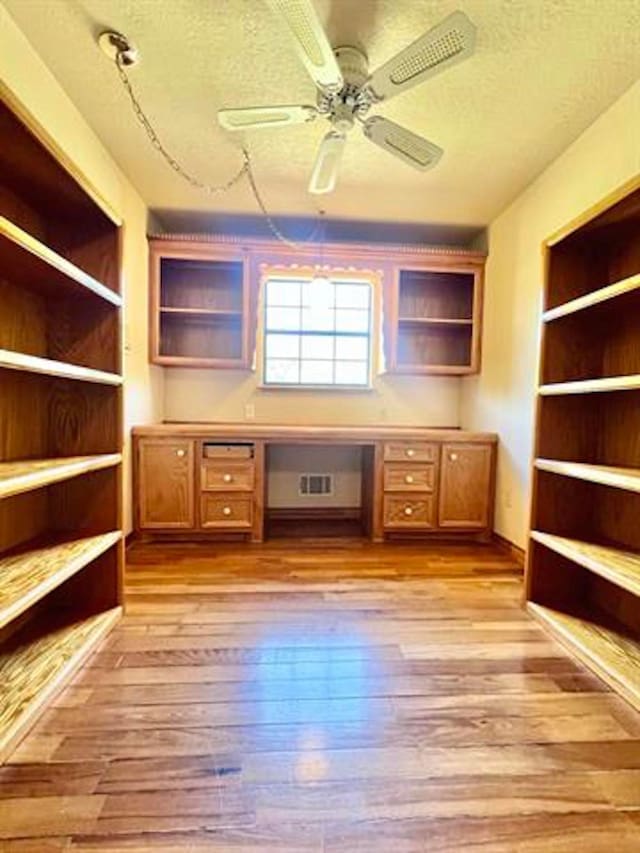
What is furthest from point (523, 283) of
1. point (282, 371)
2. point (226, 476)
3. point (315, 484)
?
point (226, 476)

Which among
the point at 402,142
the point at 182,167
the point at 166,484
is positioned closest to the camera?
the point at 402,142

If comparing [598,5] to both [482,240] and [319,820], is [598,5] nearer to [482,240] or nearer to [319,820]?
[482,240]

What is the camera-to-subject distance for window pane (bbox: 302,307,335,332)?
3.95 m

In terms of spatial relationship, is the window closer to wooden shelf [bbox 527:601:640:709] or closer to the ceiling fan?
the ceiling fan

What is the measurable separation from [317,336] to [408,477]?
1477mm

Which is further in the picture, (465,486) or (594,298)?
(465,486)

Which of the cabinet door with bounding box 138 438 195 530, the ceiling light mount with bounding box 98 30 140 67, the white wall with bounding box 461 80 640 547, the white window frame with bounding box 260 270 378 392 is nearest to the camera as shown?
the ceiling light mount with bounding box 98 30 140 67

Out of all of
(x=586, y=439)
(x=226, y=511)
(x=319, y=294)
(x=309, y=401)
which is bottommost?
(x=226, y=511)

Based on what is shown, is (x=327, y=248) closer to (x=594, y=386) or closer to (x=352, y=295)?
(x=352, y=295)

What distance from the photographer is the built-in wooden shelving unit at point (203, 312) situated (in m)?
3.54

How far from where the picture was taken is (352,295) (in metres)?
3.96

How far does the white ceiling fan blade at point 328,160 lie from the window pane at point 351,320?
1529mm

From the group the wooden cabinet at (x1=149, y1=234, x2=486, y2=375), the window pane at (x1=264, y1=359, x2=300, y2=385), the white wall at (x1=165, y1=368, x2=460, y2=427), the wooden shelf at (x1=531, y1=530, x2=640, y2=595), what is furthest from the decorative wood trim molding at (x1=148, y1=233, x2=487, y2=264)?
the wooden shelf at (x1=531, y1=530, x2=640, y2=595)

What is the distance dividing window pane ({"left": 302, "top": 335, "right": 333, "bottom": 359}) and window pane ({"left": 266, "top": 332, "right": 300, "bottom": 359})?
6cm
